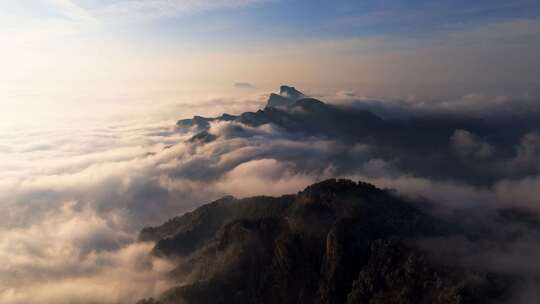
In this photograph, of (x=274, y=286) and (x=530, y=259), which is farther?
(x=274, y=286)

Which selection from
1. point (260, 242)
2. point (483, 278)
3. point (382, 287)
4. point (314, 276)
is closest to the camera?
point (483, 278)

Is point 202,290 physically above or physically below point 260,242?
below

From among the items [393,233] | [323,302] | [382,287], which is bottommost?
[323,302]

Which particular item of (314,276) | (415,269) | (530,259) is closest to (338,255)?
(314,276)

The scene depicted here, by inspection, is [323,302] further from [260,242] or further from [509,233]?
[509,233]

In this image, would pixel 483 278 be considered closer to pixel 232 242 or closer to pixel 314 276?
pixel 314 276

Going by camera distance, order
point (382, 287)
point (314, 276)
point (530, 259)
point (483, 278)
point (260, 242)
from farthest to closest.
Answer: point (260, 242)
point (314, 276)
point (530, 259)
point (382, 287)
point (483, 278)
